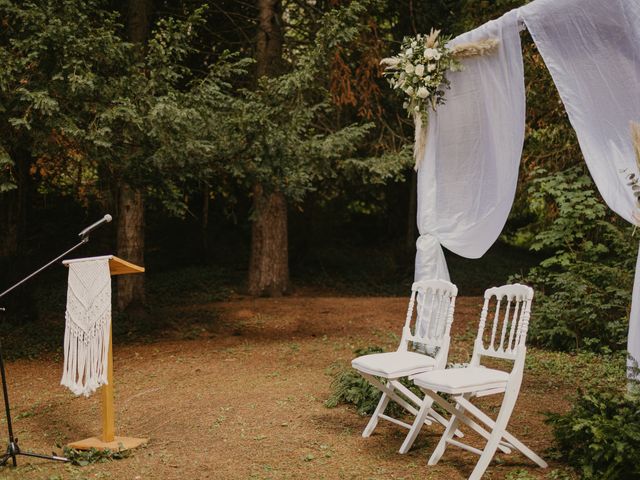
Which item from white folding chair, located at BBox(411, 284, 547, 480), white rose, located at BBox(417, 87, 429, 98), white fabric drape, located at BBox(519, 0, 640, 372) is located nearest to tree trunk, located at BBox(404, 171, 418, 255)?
white rose, located at BBox(417, 87, 429, 98)

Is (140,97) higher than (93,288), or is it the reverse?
(140,97)

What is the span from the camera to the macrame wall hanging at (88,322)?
513cm

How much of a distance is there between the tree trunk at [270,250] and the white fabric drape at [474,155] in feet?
18.9

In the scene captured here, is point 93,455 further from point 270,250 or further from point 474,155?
point 270,250

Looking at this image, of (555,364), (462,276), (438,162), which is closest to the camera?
(438,162)

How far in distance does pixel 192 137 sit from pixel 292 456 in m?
4.42

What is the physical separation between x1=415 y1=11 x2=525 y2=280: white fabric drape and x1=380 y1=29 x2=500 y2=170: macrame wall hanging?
0.07 metres

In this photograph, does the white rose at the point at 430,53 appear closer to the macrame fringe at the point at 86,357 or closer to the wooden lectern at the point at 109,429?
the wooden lectern at the point at 109,429

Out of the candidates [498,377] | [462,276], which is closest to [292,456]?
[498,377]

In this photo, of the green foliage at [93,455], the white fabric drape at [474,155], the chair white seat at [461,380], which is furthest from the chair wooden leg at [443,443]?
the green foliage at [93,455]

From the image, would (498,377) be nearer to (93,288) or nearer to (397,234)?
(93,288)

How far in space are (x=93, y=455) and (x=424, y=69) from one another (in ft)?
13.2

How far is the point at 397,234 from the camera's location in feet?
59.5

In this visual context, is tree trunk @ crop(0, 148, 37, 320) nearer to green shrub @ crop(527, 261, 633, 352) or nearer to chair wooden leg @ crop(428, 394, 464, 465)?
green shrub @ crop(527, 261, 633, 352)
